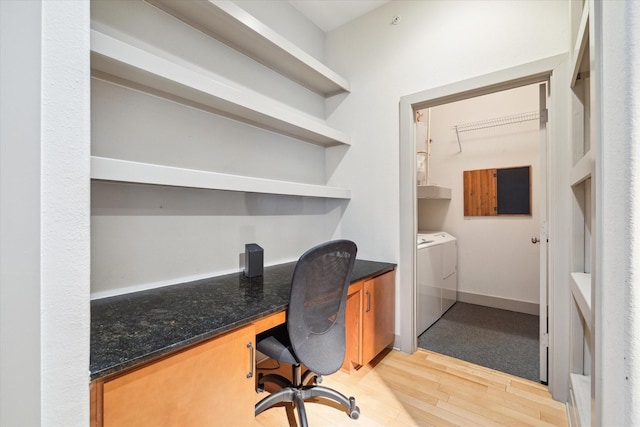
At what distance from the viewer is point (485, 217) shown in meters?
3.48

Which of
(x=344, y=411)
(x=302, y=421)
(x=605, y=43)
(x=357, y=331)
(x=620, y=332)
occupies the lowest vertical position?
(x=344, y=411)

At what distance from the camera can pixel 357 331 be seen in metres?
1.88

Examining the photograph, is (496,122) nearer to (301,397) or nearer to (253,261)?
(253,261)

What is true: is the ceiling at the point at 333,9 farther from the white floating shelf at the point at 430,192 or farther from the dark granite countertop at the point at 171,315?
the dark granite countertop at the point at 171,315

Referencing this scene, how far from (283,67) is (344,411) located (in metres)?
2.40

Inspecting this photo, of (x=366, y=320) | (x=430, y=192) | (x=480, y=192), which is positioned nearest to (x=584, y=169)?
(x=366, y=320)

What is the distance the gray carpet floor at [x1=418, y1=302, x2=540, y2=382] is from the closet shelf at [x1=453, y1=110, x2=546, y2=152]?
2.11 meters

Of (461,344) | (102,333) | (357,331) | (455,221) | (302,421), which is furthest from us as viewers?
(455,221)

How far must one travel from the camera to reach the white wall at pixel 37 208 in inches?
21.6

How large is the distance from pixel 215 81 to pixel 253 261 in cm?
109

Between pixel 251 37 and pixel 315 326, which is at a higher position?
pixel 251 37

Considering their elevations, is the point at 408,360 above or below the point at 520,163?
below

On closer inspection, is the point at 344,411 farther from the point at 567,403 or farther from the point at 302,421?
the point at 567,403

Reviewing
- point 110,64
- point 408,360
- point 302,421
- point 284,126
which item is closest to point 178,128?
point 110,64
